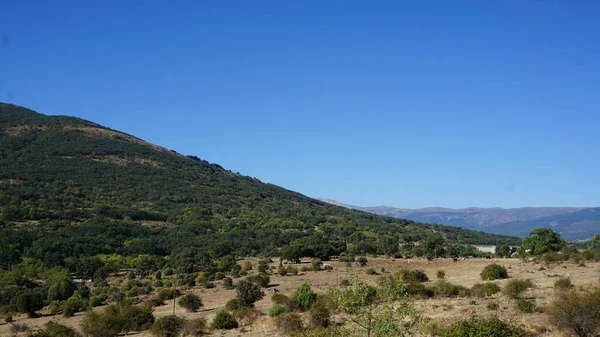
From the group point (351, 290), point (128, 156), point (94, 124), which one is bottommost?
point (351, 290)

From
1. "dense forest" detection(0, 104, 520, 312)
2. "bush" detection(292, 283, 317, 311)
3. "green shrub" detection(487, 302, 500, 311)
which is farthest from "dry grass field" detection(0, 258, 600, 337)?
"dense forest" detection(0, 104, 520, 312)

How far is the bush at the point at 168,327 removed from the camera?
24.0 m

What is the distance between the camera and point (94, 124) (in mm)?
178750

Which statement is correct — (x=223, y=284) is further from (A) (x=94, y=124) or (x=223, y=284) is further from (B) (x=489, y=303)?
(A) (x=94, y=124)

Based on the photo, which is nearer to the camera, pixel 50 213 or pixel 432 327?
pixel 432 327

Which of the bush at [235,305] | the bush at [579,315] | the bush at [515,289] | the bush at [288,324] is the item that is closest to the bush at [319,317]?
the bush at [288,324]

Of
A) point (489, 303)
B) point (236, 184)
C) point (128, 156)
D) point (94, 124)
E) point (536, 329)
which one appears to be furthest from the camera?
point (94, 124)

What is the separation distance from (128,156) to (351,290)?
486 feet

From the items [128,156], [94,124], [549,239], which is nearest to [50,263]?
[549,239]

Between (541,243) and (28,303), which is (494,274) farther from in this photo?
(28,303)

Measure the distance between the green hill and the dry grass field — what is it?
701 inches

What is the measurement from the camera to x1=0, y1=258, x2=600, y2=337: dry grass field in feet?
75.5

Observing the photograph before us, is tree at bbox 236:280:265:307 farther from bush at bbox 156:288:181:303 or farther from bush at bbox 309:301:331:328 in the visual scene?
bush at bbox 309:301:331:328

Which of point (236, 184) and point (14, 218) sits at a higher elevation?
point (236, 184)
